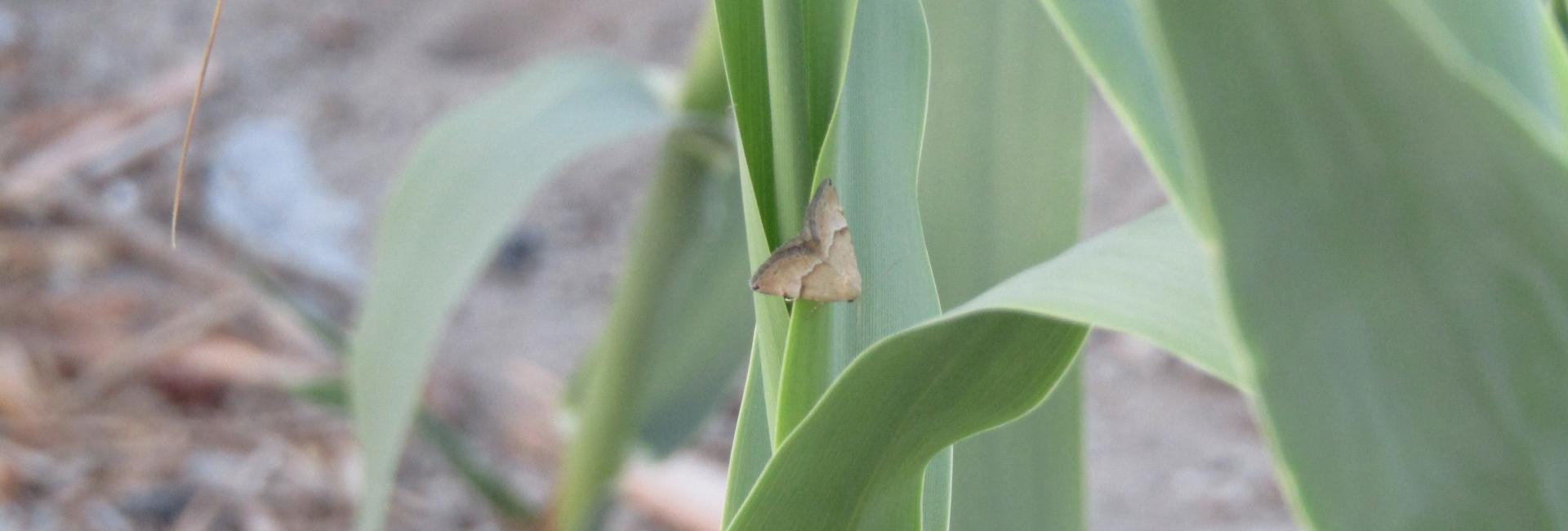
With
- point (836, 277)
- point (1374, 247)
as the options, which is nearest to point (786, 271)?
point (836, 277)

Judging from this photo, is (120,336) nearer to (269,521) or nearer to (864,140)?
(269,521)

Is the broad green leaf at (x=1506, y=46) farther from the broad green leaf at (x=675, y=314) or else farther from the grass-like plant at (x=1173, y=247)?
the broad green leaf at (x=675, y=314)

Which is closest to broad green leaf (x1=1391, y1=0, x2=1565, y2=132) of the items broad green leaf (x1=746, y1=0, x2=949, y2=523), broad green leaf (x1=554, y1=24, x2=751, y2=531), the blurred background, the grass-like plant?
the grass-like plant

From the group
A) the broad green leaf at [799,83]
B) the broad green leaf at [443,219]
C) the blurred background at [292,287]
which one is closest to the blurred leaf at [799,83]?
the broad green leaf at [799,83]

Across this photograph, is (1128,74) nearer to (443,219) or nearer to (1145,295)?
(1145,295)

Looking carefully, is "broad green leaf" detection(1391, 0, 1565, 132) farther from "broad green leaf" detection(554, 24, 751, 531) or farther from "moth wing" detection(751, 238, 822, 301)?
"broad green leaf" detection(554, 24, 751, 531)

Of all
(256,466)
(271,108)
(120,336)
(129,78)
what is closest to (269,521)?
(256,466)
